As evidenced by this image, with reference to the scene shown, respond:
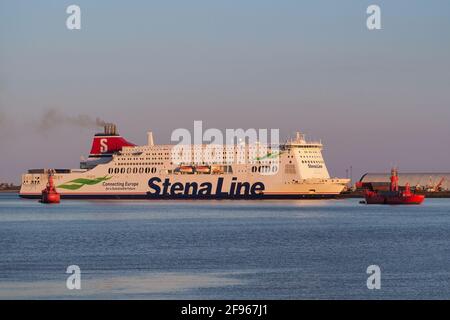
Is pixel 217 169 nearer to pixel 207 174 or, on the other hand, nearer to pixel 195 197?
pixel 207 174

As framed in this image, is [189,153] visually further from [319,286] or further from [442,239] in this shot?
[319,286]

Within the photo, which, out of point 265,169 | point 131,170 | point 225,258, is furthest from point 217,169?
point 225,258

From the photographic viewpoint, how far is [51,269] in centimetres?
2794

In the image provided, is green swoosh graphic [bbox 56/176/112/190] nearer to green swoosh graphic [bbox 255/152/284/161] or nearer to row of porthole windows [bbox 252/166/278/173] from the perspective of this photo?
row of porthole windows [bbox 252/166/278/173]

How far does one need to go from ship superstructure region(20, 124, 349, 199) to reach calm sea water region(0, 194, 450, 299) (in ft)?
80.6

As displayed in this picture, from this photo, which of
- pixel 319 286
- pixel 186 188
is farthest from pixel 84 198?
pixel 319 286

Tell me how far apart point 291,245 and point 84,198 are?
51716mm

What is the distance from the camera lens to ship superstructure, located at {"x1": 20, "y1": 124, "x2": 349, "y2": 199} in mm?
78000

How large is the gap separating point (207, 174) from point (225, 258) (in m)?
48.3

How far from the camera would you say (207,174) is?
79125 mm

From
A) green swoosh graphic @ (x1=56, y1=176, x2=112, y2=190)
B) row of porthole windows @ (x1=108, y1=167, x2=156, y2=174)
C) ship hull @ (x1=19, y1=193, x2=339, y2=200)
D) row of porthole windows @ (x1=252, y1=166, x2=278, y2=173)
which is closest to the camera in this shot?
row of porthole windows @ (x1=252, y1=166, x2=278, y2=173)

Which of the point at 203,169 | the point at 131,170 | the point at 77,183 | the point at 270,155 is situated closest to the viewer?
the point at 270,155

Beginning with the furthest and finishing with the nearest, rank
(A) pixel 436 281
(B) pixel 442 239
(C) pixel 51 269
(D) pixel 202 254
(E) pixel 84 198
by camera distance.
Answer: (E) pixel 84 198, (B) pixel 442 239, (D) pixel 202 254, (C) pixel 51 269, (A) pixel 436 281

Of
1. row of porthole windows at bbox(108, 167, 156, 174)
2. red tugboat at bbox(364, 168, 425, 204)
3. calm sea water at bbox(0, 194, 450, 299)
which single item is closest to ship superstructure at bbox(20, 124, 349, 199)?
row of porthole windows at bbox(108, 167, 156, 174)
